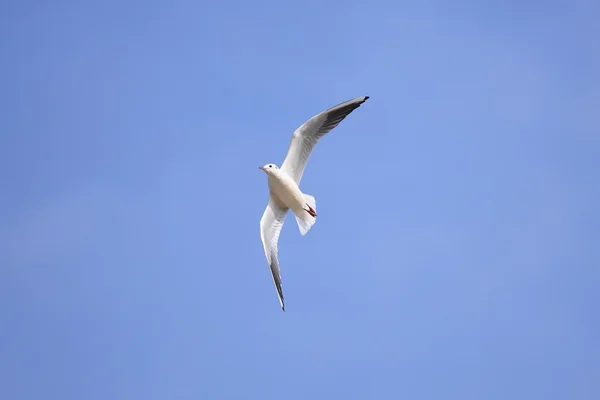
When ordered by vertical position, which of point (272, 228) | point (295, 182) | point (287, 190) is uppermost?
point (295, 182)

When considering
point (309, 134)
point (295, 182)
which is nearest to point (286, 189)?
point (295, 182)

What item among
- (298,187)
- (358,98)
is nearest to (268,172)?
(298,187)

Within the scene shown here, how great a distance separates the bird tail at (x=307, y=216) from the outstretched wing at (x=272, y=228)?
41 cm

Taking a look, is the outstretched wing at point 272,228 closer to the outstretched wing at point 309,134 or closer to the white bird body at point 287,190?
the white bird body at point 287,190

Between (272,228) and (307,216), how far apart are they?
2.18 ft

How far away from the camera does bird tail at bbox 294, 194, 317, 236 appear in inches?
582

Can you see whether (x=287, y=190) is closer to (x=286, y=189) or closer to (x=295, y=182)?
(x=286, y=189)

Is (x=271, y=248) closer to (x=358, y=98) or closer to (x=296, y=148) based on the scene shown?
(x=296, y=148)

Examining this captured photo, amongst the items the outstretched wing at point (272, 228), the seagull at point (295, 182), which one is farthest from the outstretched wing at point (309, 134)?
the outstretched wing at point (272, 228)

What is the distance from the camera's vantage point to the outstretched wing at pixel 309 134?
46.9 ft

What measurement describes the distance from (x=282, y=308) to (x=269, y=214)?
1.62 m

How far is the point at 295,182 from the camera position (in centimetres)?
1480

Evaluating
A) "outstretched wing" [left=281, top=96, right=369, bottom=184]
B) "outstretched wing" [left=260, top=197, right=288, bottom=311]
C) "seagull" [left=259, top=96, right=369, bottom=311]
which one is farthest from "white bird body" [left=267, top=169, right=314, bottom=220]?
"outstretched wing" [left=260, top=197, right=288, bottom=311]

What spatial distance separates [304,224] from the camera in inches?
587
